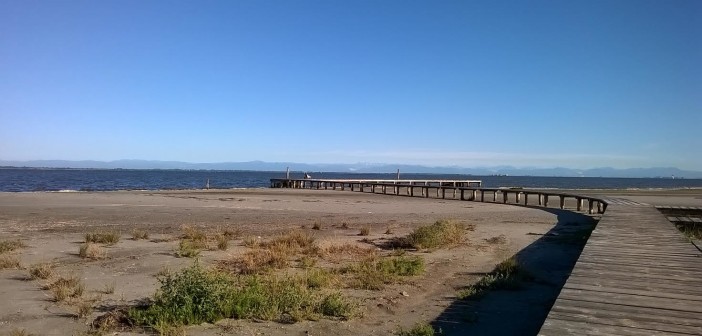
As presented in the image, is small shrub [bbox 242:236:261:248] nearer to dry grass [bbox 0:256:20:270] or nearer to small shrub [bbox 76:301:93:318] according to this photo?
dry grass [bbox 0:256:20:270]

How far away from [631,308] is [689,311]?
0.52 metres

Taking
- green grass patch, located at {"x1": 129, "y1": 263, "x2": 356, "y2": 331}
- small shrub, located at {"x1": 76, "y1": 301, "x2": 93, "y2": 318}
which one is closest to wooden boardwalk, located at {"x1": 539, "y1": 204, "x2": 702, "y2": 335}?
green grass patch, located at {"x1": 129, "y1": 263, "x2": 356, "y2": 331}

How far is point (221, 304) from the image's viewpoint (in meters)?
7.02

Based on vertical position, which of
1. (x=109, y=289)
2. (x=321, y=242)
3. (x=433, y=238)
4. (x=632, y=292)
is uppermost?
(x=632, y=292)

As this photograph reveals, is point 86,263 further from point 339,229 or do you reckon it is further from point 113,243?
point 339,229

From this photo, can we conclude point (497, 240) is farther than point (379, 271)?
Yes

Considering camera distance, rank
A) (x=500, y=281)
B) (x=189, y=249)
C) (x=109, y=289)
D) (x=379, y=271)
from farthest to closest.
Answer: (x=189, y=249), (x=379, y=271), (x=500, y=281), (x=109, y=289)

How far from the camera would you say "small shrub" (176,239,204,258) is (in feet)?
39.0

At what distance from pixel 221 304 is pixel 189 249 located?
5448 millimetres

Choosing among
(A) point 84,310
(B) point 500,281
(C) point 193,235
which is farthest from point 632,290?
(C) point 193,235

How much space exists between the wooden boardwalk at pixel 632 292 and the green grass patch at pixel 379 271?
10.0 ft

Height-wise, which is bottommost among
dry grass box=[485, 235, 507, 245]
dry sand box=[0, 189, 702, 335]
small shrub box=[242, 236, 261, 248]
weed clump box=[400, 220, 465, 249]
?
dry sand box=[0, 189, 702, 335]

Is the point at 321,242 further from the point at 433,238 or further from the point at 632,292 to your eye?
the point at 632,292

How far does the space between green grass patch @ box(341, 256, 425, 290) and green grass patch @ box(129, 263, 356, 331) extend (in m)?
1.38
